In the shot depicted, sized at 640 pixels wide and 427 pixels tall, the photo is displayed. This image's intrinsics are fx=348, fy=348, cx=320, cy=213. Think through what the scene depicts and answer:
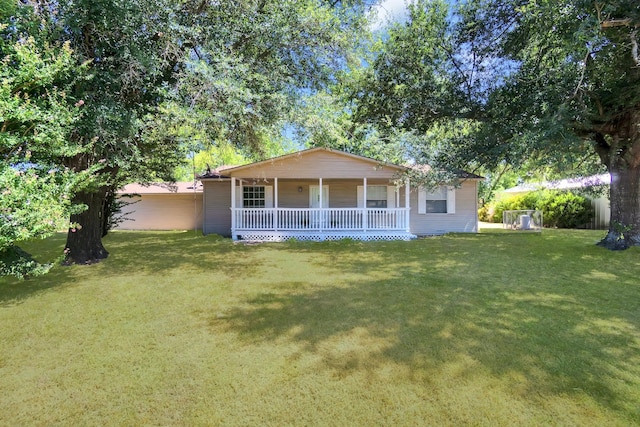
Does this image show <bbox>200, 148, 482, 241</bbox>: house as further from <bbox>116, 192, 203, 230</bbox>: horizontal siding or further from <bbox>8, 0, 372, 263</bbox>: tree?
<bbox>116, 192, 203, 230</bbox>: horizontal siding

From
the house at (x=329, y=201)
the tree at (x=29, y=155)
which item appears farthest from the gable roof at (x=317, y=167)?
the tree at (x=29, y=155)

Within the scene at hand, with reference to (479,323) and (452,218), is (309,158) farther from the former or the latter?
(479,323)

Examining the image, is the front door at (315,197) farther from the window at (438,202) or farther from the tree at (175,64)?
the tree at (175,64)

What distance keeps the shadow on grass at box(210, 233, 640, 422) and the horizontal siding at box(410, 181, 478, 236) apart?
321 inches

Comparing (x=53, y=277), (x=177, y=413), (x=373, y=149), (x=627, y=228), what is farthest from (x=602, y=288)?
(x=53, y=277)

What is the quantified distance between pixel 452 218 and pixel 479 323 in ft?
41.5

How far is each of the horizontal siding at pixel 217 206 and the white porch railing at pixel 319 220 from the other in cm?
281

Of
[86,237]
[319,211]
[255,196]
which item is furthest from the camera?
[255,196]

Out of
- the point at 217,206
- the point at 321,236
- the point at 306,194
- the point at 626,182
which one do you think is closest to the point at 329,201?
the point at 306,194

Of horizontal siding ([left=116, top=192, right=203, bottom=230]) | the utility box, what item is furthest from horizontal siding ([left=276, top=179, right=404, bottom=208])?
the utility box

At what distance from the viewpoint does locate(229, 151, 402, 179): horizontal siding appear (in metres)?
13.6

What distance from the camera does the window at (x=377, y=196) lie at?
15805mm

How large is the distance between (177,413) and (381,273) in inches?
214

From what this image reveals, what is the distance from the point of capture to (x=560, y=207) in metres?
19.1
